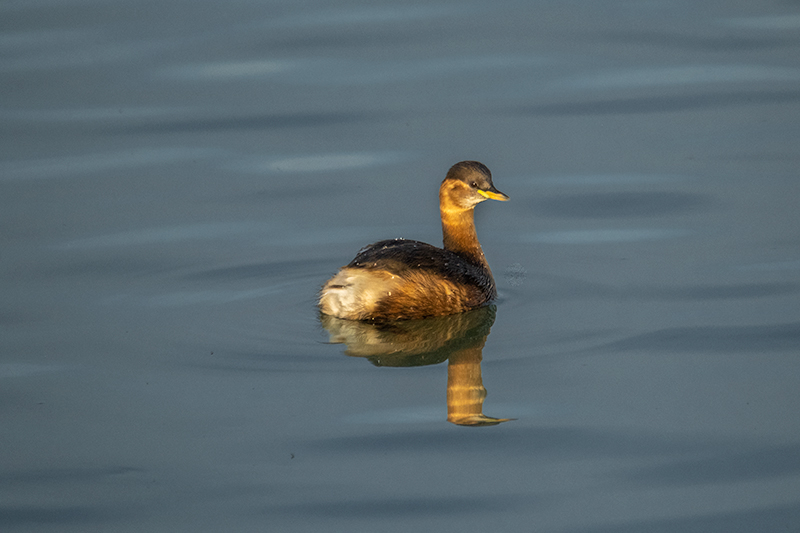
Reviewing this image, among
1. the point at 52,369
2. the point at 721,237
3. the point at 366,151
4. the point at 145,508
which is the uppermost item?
the point at 366,151

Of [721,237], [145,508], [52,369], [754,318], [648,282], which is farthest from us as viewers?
[721,237]

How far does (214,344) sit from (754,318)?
10.6ft

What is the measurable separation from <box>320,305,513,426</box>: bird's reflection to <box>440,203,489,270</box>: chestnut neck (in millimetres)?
594

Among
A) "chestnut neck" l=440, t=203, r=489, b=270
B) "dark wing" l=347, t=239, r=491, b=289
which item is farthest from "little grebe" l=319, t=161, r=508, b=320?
"chestnut neck" l=440, t=203, r=489, b=270

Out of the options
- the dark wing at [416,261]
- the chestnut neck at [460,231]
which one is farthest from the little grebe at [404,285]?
the chestnut neck at [460,231]

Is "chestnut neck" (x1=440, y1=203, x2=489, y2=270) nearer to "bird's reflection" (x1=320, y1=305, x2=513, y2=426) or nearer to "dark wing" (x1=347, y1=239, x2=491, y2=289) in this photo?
"dark wing" (x1=347, y1=239, x2=491, y2=289)

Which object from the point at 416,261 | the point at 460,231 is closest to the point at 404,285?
the point at 416,261

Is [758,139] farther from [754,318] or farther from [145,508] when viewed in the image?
[145,508]

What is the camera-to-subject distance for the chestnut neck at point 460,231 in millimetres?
8133

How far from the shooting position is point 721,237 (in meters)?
8.39

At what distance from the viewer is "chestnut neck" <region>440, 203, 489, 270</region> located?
8.13 metres

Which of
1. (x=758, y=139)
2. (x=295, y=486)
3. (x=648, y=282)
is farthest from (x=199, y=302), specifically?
(x=758, y=139)

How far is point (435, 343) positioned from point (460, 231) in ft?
4.06

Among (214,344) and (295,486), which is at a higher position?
(214,344)
